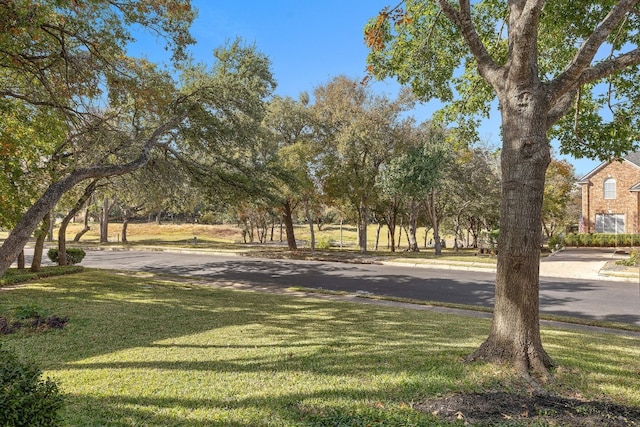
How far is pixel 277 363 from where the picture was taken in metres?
5.30

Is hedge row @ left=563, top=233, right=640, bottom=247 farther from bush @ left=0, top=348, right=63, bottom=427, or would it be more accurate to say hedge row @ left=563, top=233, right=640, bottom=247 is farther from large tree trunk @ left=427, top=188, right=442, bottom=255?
bush @ left=0, top=348, right=63, bottom=427

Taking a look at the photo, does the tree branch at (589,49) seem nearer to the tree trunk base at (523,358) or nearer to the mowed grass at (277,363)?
the tree trunk base at (523,358)

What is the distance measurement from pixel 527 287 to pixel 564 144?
15.2 ft

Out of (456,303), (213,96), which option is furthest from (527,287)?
(213,96)

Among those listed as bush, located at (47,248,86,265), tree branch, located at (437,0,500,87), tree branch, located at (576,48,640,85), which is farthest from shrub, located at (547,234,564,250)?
bush, located at (47,248,86,265)

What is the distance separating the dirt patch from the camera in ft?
11.6

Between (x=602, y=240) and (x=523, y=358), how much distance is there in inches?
1331

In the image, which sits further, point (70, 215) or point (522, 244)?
point (70, 215)

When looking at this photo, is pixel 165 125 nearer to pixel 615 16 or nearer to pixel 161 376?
pixel 161 376

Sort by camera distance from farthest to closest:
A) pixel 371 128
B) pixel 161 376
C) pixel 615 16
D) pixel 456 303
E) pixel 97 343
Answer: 1. pixel 371 128
2. pixel 456 303
3. pixel 97 343
4. pixel 615 16
5. pixel 161 376

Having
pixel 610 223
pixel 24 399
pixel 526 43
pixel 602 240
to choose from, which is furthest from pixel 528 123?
pixel 610 223

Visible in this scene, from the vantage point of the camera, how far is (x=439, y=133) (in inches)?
990

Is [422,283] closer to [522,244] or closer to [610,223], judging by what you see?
[522,244]

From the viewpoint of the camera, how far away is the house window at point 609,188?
3438 centimetres
